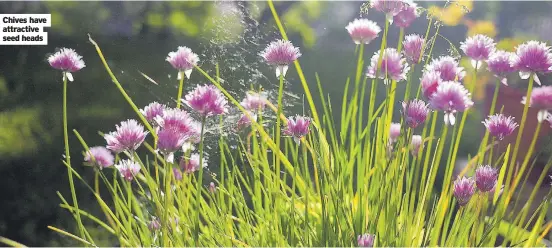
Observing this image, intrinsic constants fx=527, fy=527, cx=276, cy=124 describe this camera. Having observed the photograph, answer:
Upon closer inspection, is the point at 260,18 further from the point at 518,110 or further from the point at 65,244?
the point at 65,244

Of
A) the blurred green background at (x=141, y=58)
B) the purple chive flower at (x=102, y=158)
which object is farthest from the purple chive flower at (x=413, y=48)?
the purple chive flower at (x=102, y=158)

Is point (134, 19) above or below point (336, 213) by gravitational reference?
above

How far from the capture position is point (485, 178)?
936mm

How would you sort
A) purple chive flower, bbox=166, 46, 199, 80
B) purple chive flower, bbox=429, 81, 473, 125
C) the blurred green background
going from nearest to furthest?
purple chive flower, bbox=429, 81, 473, 125 < purple chive flower, bbox=166, 46, 199, 80 < the blurred green background

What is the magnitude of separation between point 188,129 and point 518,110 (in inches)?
41.2

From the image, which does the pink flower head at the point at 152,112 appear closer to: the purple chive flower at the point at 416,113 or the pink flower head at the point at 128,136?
the pink flower head at the point at 128,136

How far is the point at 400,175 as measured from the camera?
0.98 metres

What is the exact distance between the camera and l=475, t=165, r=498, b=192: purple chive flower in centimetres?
93

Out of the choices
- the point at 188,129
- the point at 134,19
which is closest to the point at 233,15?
the point at 134,19

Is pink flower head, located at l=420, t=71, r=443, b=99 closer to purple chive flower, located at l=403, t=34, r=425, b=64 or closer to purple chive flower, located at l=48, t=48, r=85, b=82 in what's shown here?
purple chive flower, located at l=403, t=34, r=425, b=64

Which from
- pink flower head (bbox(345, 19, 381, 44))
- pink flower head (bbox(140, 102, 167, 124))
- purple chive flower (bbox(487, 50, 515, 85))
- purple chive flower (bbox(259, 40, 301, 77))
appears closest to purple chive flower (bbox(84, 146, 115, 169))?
pink flower head (bbox(140, 102, 167, 124))

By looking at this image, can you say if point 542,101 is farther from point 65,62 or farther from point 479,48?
point 65,62

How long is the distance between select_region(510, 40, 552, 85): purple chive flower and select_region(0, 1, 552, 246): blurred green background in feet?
1.36

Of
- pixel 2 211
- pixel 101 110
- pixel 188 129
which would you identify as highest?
pixel 101 110
